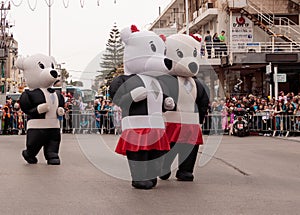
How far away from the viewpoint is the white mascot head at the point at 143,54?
9.12 meters

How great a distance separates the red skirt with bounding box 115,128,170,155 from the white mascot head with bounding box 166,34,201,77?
1.14m

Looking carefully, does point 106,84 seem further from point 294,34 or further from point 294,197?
point 294,34

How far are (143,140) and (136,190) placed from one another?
2.35 feet

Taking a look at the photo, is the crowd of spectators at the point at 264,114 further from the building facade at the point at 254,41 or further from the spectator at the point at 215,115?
the building facade at the point at 254,41

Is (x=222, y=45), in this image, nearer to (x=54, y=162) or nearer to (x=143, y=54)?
(x=54, y=162)

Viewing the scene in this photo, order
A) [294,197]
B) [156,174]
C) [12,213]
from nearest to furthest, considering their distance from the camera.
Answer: [12,213]
[294,197]
[156,174]

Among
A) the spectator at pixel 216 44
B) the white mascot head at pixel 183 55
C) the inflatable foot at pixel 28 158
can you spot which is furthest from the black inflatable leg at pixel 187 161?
the spectator at pixel 216 44

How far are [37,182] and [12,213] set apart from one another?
2.55 meters

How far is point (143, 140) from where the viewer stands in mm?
8789

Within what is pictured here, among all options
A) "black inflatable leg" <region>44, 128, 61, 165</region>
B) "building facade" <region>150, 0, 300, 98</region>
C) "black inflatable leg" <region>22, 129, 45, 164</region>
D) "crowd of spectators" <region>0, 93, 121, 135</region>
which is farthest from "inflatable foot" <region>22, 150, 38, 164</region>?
"building facade" <region>150, 0, 300, 98</region>

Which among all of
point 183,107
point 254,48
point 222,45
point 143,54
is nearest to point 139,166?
point 183,107

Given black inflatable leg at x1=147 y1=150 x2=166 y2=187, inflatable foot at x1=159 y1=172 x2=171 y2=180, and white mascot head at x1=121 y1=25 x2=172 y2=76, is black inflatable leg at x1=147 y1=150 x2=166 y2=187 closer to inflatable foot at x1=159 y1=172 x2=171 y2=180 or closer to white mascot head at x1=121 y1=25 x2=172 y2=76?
inflatable foot at x1=159 y1=172 x2=171 y2=180

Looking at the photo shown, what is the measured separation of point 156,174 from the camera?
29.4 feet

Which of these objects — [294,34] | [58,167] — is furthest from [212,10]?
[58,167]
